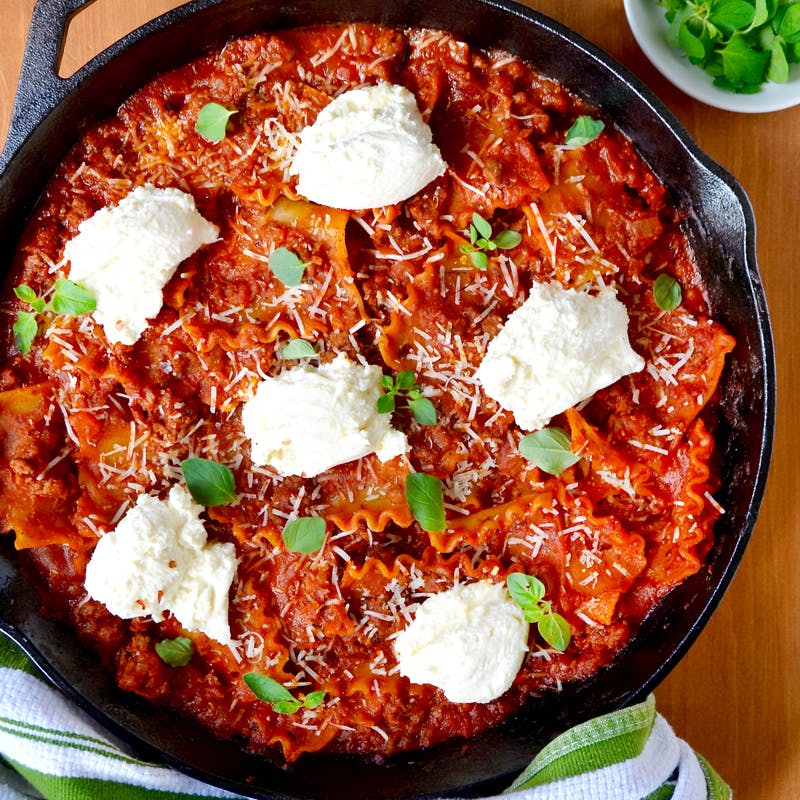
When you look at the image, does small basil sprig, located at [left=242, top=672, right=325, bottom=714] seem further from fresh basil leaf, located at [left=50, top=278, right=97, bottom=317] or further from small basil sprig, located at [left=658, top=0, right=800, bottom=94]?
small basil sprig, located at [left=658, top=0, right=800, bottom=94]

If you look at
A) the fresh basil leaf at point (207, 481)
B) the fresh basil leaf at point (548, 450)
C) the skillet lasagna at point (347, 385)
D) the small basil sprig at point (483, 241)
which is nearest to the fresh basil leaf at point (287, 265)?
the skillet lasagna at point (347, 385)

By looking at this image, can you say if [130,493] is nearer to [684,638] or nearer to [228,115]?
[228,115]

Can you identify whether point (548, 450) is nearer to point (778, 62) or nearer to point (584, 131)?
point (584, 131)

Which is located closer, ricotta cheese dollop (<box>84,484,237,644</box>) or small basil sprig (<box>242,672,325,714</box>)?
ricotta cheese dollop (<box>84,484,237,644</box>)

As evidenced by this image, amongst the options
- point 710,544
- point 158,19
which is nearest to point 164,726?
point 710,544

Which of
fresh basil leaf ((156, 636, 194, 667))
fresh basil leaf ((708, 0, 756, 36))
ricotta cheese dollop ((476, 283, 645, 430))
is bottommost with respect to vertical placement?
fresh basil leaf ((156, 636, 194, 667))

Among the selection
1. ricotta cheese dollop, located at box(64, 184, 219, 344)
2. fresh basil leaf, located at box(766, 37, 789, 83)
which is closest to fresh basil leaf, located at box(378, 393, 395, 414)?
ricotta cheese dollop, located at box(64, 184, 219, 344)
